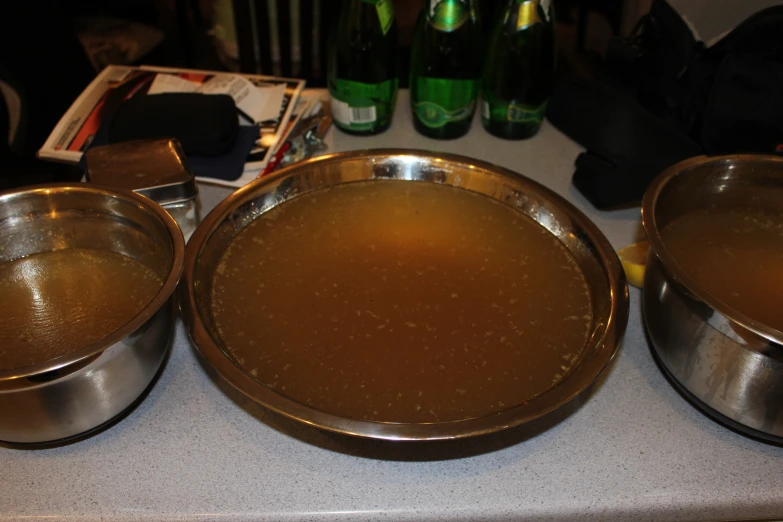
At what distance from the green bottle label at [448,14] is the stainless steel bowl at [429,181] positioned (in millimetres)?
197

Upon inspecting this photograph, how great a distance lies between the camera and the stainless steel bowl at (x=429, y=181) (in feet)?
1.56

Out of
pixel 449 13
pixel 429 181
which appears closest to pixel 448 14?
pixel 449 13

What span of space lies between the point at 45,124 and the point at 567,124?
2.93 ft

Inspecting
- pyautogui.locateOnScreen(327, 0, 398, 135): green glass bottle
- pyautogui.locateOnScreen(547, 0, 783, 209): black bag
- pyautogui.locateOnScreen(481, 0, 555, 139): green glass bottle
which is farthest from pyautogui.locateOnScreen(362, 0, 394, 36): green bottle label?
pyautogui.locateOnScreen(547, 0, 783, 209): black bag

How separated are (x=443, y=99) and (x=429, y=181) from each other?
0.17 meters

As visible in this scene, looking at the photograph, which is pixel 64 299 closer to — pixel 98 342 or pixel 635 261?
pixel 98 342

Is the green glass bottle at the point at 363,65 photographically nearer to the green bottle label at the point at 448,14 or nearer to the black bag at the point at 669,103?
the green bottle label at the point at 448,14

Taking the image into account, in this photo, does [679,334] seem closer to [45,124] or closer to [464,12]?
[464,12]

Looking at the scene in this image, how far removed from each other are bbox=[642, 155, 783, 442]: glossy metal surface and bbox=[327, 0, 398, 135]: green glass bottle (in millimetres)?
409

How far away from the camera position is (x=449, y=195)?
0.75 meters

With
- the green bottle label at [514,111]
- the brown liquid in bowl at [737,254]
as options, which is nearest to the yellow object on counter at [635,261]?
the brown liquid in bowl at [737,254]

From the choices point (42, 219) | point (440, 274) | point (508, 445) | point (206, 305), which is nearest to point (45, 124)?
point (42, 219)

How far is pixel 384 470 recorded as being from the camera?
53cm

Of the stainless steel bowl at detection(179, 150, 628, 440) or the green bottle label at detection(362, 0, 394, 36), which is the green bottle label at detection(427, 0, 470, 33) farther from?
the stainless steel bowl at detection(179, 150, 628, 440)
